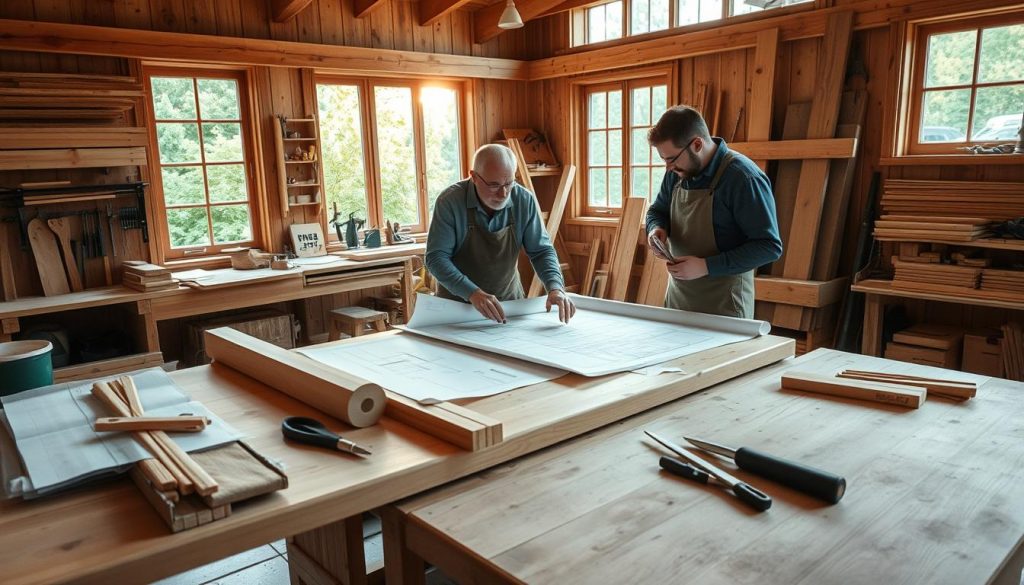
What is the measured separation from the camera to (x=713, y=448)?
4.46 ft

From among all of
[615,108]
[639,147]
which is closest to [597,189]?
[639,147]

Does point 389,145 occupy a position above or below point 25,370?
above

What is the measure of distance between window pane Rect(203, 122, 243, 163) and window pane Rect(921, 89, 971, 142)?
4.70 m

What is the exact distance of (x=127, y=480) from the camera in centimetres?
120

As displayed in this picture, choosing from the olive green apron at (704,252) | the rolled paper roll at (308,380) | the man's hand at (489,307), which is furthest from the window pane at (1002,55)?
the rolled paper roll at (308,380)

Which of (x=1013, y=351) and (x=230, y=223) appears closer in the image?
(x=1013, y=351)

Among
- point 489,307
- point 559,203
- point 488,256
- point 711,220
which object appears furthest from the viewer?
point 559,203

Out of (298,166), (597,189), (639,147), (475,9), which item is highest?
(475,9)

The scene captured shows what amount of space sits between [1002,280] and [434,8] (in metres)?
4.47

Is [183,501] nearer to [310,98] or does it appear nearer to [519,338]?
[519,338]

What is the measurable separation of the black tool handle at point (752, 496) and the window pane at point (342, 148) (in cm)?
494

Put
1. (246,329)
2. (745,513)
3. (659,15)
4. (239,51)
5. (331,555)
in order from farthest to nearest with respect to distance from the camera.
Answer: (659,15) → (239,51) → (246,329) → (331,555) → (745,513)

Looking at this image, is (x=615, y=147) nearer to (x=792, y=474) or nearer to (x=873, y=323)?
(x=873, y=323)

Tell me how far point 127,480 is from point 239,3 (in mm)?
4676
